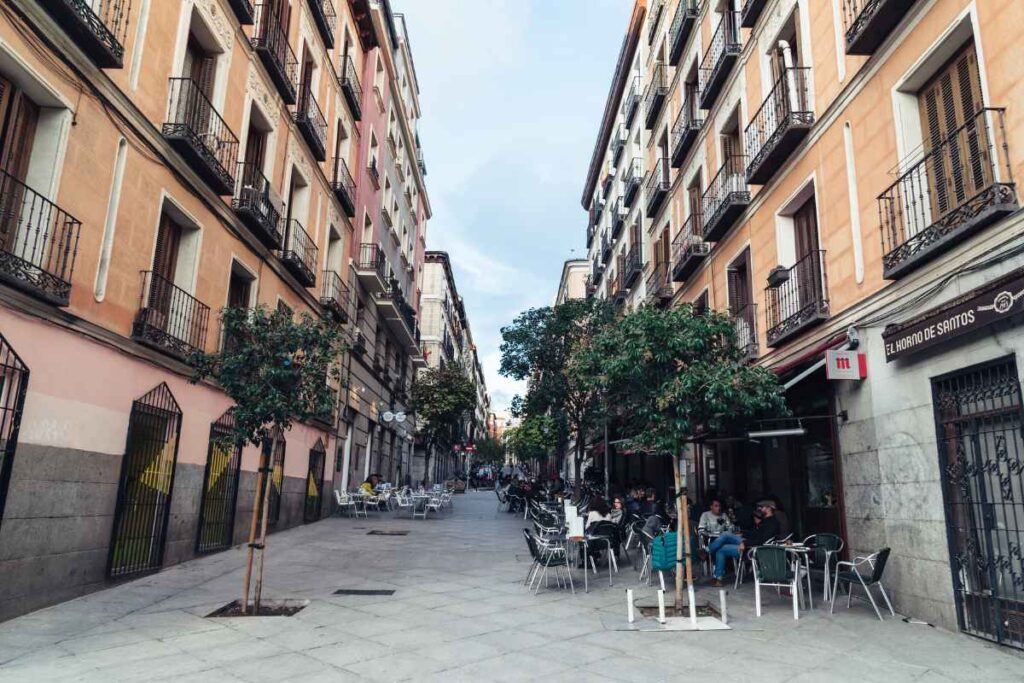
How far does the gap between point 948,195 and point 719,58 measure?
8154 mm

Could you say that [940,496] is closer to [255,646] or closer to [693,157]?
[255,646]

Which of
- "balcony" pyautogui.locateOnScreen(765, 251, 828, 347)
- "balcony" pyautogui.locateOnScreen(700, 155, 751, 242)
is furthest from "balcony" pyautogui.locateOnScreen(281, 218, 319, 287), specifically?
"balcony" pyautogui.locateOnScreen(765, 251, 828, 347)

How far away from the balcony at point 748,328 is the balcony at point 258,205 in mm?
9269

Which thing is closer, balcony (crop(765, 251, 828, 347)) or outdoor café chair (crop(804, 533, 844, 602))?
outdoor café chair (crop(804, 533, 844, 602))

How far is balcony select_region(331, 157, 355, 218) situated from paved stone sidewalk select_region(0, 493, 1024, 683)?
1178 cm

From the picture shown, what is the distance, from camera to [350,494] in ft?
67.6

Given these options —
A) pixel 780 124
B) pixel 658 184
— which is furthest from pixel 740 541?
pixel 658 184

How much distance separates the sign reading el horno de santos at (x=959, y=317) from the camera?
5.96 metres

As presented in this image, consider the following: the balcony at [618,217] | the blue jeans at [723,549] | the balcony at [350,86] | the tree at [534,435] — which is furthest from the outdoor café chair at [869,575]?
the balcony at [618,217]

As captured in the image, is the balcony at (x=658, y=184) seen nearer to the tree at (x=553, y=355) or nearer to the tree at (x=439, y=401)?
the tree at (x=553, y=355)

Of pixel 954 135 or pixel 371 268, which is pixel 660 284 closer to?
pixel 371 268

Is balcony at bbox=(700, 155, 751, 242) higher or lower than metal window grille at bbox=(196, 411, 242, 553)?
higher

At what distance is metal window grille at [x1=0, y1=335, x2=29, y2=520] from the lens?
22.1 ft

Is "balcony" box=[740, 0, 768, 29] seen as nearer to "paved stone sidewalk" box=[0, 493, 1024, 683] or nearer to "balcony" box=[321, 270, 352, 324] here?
"paved stone sidewalk" box=[0, 493, 1024, 683]
